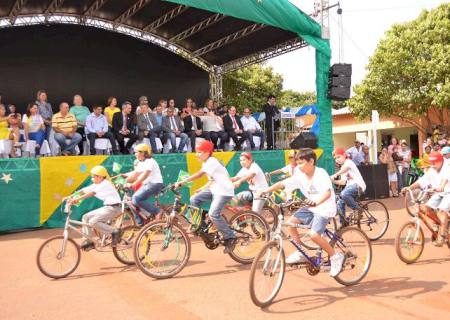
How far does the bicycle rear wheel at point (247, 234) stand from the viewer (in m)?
7.54

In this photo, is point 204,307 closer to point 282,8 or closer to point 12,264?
point 12,264

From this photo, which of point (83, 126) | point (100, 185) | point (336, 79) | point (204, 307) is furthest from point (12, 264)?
point (336, 79)

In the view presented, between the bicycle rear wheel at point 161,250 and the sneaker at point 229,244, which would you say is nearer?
the bicycle rear wheel at point 161,250

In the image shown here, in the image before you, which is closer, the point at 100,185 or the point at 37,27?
the point at 100,185

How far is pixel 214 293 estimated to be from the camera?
5953 millimetres

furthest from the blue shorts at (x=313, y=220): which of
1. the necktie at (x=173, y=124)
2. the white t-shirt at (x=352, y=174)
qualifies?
the necktie at (x=173, y=124)

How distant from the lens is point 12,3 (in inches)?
635

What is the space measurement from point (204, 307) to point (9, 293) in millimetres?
2659

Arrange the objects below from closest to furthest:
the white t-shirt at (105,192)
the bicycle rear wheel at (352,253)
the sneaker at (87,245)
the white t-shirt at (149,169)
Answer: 1. the bicycle rear wheel at (352,253)
2. the sneaker at (87,245)
3. the white t-shirt at (105,192)
4. the white t-shirt at (149,169)

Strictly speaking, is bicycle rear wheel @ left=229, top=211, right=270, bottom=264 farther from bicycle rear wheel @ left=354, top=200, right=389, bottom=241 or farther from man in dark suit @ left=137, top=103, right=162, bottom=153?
man in dark suit @ left=137, top=103, right=162, bottom=153

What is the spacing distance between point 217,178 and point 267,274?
2.33 meters

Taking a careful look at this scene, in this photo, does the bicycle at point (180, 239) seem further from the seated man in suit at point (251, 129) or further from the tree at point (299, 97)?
the tree at point (299, 97)

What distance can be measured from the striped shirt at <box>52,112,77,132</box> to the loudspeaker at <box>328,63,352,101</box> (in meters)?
7.52

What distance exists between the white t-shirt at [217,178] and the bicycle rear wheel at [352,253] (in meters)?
1.97
